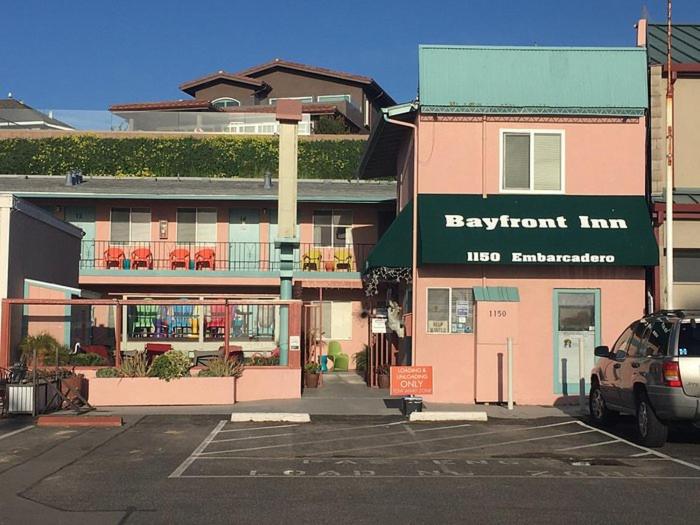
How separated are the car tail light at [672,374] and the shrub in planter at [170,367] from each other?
32.8ft

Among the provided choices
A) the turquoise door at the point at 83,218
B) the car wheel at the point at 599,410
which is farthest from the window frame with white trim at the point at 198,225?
the car wheel at the point at 599,410

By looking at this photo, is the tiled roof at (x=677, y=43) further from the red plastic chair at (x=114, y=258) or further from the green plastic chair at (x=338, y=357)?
the red plastic chair at (x=114, y=258)

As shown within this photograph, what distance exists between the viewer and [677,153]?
19.3 meters

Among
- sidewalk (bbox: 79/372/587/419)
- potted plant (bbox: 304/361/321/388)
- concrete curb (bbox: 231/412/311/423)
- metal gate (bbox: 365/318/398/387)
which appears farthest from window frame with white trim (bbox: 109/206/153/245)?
concrete curb (bbox: 231/412/311/423)

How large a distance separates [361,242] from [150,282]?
22.1 ft

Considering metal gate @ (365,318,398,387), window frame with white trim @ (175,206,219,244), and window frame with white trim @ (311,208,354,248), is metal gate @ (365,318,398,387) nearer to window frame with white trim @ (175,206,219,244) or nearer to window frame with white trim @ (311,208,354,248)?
window frame with white trim @ (311,208,354,248)

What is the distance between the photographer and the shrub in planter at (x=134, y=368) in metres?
18.6

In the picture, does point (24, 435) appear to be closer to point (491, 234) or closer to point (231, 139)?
point (491, 234)

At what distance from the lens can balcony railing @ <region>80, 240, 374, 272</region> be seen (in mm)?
28422

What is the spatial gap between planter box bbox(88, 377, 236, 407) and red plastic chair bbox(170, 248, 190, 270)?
1029 cm

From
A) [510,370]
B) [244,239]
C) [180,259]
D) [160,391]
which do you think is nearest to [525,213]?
[510,370]

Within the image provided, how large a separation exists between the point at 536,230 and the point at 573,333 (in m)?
2.31

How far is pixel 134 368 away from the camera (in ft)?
61.6

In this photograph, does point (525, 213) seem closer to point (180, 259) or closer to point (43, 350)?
point (43, 350)
